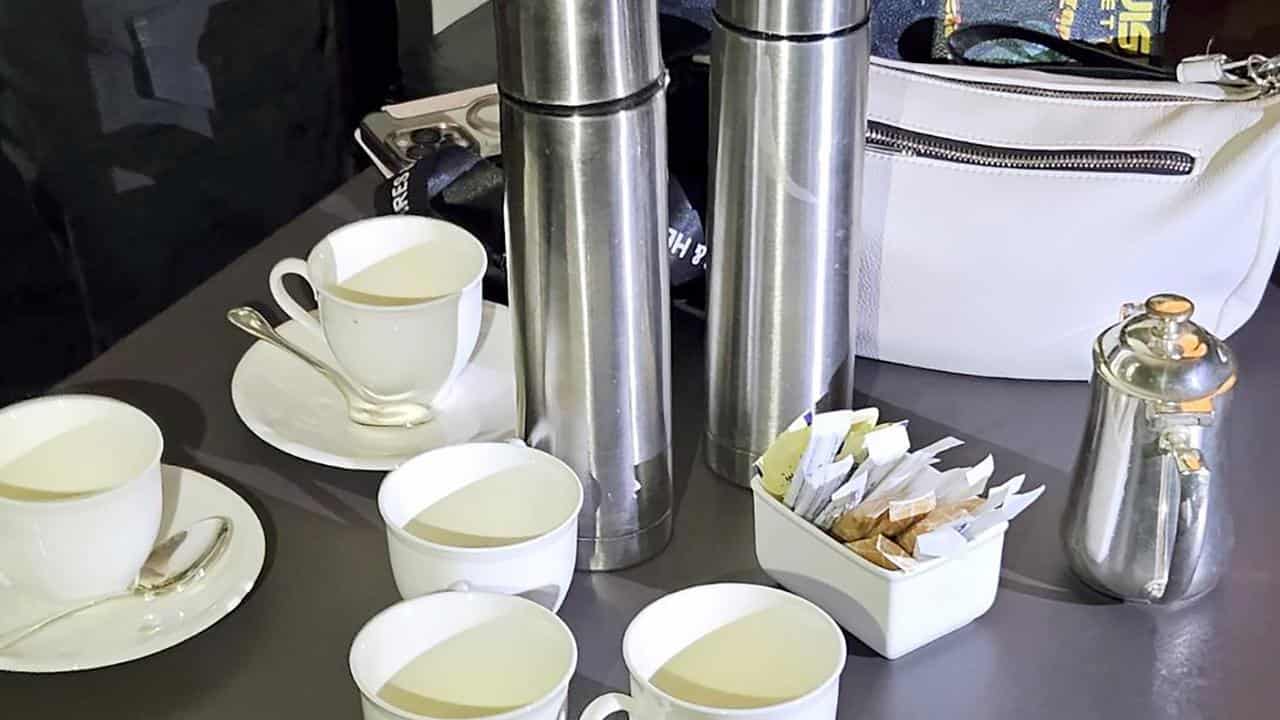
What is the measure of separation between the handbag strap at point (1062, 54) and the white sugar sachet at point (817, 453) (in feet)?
1.17

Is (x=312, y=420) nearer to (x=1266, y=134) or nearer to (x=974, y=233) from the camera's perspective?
(x=974, y=233)

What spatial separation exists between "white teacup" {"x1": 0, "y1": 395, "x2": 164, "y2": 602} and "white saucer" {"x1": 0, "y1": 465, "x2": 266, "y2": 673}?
16 mm

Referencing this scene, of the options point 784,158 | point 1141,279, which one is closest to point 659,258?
point 784,158

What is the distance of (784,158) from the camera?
2.36ft

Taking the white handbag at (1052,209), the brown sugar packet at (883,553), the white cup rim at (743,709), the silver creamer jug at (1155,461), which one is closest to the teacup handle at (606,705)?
the white cup rim at (743,709)

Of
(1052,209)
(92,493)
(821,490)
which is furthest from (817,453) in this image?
(92,493)

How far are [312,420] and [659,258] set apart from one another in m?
0.25

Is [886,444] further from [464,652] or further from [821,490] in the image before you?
[464,652]

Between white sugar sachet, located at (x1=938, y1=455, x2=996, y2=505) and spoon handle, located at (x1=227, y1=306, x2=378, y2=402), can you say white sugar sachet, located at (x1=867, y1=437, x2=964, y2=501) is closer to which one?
white sugar sachet, located at (x1=938, y1=455, x2=996, y2=505)

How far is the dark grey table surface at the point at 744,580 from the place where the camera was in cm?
66

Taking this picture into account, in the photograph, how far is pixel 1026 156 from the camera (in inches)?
32.8

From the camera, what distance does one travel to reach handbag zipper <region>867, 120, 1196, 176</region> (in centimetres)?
82

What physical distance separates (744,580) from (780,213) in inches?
6.9

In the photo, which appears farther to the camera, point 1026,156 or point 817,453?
point 1026,156
